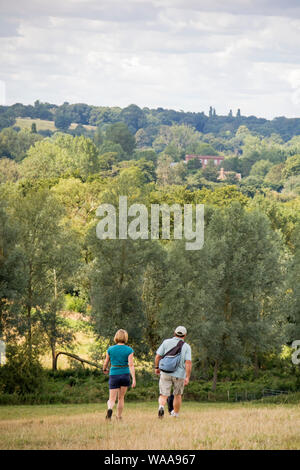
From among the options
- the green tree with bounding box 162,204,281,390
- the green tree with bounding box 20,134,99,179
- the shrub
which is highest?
the green tree with bounding box 20,134,99,179

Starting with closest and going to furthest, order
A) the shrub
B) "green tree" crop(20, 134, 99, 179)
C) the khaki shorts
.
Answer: the khaki shorts, the shrub, "green tree" crop(20, 134, 99, 179)

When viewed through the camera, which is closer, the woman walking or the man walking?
the woman walking

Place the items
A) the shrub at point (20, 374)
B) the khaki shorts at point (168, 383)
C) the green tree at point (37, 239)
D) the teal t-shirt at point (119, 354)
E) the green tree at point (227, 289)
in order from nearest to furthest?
1. the teal t-shirt at point (119, 354)
2. the khaki shorts at point (168, 383)
3. the shrub at point (20, 374)
4. the green tree at point (227, 289)
5. the green tree at point (37, 239)

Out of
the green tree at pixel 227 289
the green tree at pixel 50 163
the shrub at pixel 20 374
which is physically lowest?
the shrub at pixel 20 374

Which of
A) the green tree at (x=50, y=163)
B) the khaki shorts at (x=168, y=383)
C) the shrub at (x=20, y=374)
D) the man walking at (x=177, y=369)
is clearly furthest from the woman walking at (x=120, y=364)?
the green tree at (x=50, y=163)

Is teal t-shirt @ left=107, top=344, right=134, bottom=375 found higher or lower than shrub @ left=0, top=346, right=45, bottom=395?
higher

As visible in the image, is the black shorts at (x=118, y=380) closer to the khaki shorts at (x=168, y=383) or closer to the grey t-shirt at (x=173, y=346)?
the khaki shorts at (x=168, y=383)

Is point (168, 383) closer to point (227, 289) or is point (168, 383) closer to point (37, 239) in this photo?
point (227, 289)

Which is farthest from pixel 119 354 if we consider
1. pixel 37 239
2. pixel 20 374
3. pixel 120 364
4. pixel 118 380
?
pixel 37 239

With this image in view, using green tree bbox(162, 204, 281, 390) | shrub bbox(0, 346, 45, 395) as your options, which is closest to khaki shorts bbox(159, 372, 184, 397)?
shrub bbox(0, 346, 45, 395)

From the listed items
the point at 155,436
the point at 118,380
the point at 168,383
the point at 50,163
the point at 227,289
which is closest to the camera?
the point at 155,436

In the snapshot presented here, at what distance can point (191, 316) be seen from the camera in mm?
37906

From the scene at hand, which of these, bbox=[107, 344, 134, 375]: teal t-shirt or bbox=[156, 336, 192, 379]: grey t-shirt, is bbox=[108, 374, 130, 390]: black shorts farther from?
bbox=[156, 336, 192, 379]: grey t-shirt

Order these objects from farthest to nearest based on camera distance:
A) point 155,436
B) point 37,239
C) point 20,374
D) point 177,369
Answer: point 37,239 → point 20,374 → point 177,369 → point 155,436
